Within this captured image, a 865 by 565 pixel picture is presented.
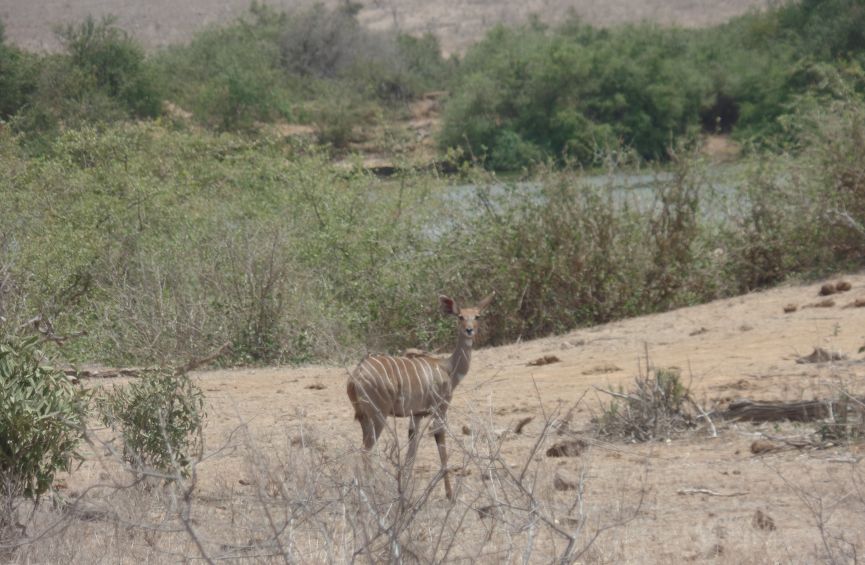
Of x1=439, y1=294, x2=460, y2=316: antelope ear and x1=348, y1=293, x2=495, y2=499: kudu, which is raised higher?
x1=439, y1=294, x2=460, y2=316: antelope ear

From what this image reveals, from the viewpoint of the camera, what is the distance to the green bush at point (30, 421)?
6.18m

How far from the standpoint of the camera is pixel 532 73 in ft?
133

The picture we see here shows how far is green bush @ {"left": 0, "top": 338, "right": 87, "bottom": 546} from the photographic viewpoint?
618 cm

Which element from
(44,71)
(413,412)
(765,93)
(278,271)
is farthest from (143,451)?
(765,93)

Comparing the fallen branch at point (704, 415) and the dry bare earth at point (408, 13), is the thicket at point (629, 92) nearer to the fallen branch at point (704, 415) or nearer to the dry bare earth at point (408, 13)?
the dry bare earth at point (408, 13)

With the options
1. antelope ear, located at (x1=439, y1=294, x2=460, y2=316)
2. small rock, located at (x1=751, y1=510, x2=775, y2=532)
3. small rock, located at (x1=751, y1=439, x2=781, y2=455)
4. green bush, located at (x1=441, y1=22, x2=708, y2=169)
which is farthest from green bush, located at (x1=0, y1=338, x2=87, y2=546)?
green bush, located at (x1=441, y1=22, x2=708, y2=169)

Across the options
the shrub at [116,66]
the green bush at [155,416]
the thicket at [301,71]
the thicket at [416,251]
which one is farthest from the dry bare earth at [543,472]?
the shrub at [116,66]

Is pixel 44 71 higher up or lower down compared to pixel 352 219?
higher up

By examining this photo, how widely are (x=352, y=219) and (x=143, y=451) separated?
840 centimetres

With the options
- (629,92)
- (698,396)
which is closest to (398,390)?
(698,396)

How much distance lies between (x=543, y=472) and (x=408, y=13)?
75.4 m

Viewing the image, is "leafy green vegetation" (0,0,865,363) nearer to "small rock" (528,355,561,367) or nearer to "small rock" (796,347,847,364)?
"small rock" (528,355,561,367)

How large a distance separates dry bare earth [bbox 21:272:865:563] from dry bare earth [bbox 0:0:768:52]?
57.3m

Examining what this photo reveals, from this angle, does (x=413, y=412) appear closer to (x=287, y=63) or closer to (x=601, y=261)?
(x=601, y=261)
